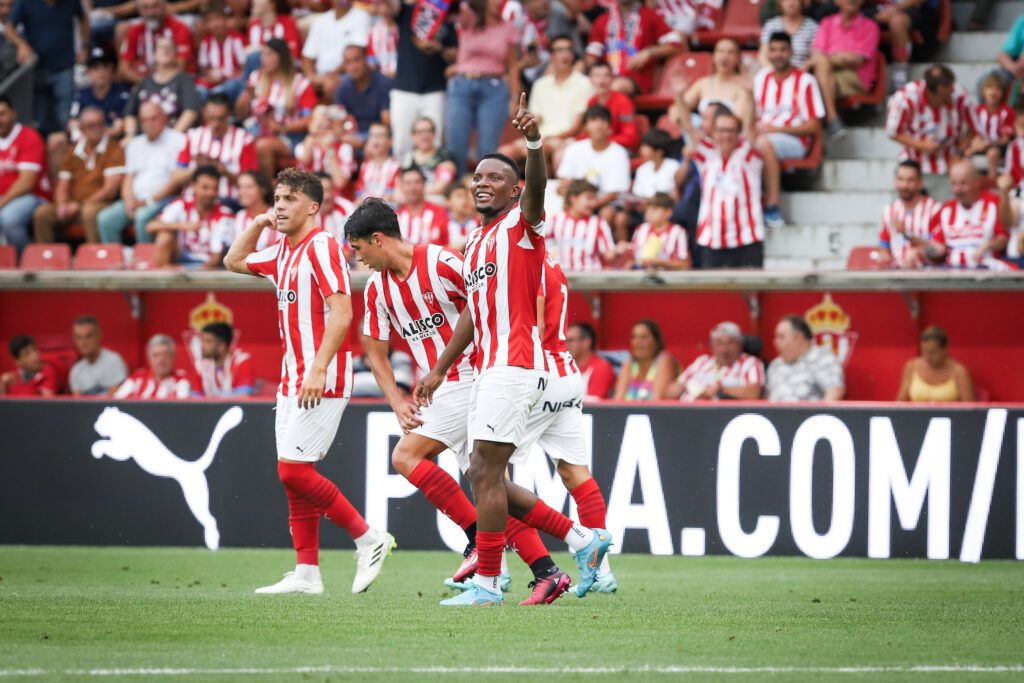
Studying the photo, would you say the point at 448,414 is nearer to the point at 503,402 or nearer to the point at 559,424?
the point at 559,424

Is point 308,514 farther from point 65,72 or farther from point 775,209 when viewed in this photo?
point 65,72

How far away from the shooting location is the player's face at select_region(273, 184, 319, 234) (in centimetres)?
830

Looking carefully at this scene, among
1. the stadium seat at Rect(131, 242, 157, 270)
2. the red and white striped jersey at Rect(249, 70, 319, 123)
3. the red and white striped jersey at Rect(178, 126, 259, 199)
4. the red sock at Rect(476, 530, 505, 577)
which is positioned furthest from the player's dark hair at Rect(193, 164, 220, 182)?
the red sock at Rect(476, 530, 505, 577)

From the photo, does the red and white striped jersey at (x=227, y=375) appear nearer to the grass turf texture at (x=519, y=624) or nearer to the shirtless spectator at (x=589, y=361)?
the shirtless spectator at (x=589, y=361)

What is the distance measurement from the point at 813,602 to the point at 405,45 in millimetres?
9286

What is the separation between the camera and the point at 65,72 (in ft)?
58.4

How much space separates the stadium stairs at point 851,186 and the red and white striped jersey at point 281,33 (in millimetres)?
5967

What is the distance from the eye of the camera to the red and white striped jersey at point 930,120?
47.4 feet

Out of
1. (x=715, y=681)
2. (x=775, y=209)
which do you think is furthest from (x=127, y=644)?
(x=775, y=209)

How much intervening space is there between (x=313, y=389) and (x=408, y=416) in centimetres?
53

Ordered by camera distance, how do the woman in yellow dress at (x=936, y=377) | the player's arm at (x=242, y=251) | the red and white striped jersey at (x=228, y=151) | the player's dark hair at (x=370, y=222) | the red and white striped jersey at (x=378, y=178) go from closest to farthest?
the player's dark hair at (x=370, y=222) → the player's arm at (x=242, y=251) → the woman in yellow dress at (x=936, y=377) → the red and white striped jersey at (x=378, y=178) → the red and white striped jersey at (x=228, y=151)

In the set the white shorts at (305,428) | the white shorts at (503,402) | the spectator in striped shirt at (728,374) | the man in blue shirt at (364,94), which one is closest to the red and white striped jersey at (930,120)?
the spectator in striped shirt at (728,374)

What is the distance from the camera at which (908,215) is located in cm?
1335

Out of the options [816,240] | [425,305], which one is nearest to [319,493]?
[425,305]
